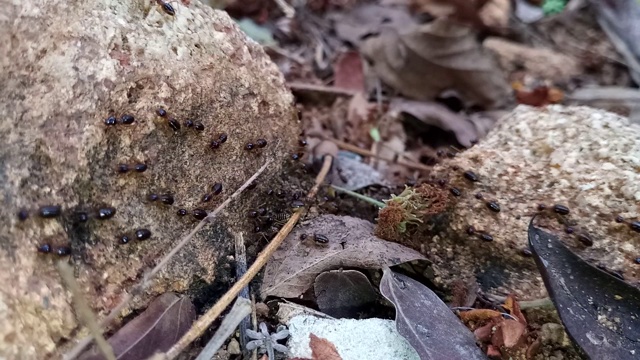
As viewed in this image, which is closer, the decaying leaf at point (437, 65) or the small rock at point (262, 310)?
the small rock at point (262, 310)

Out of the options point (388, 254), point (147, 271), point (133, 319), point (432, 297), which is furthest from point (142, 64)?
point (432, 297)

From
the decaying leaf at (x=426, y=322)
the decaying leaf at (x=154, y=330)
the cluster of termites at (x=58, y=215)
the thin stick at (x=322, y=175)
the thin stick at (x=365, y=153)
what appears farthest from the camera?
the thin stick at (x=365, y=153)

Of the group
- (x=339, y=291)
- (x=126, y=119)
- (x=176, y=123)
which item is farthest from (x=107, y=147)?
(x=339, y=291)

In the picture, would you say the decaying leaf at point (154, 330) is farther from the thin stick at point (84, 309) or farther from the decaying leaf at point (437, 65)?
the decaying leaf at point (437, 65)

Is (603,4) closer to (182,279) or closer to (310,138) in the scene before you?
(310,138)

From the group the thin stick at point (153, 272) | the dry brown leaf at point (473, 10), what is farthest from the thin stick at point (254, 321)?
the dry brown leaf at point (473, 10)
